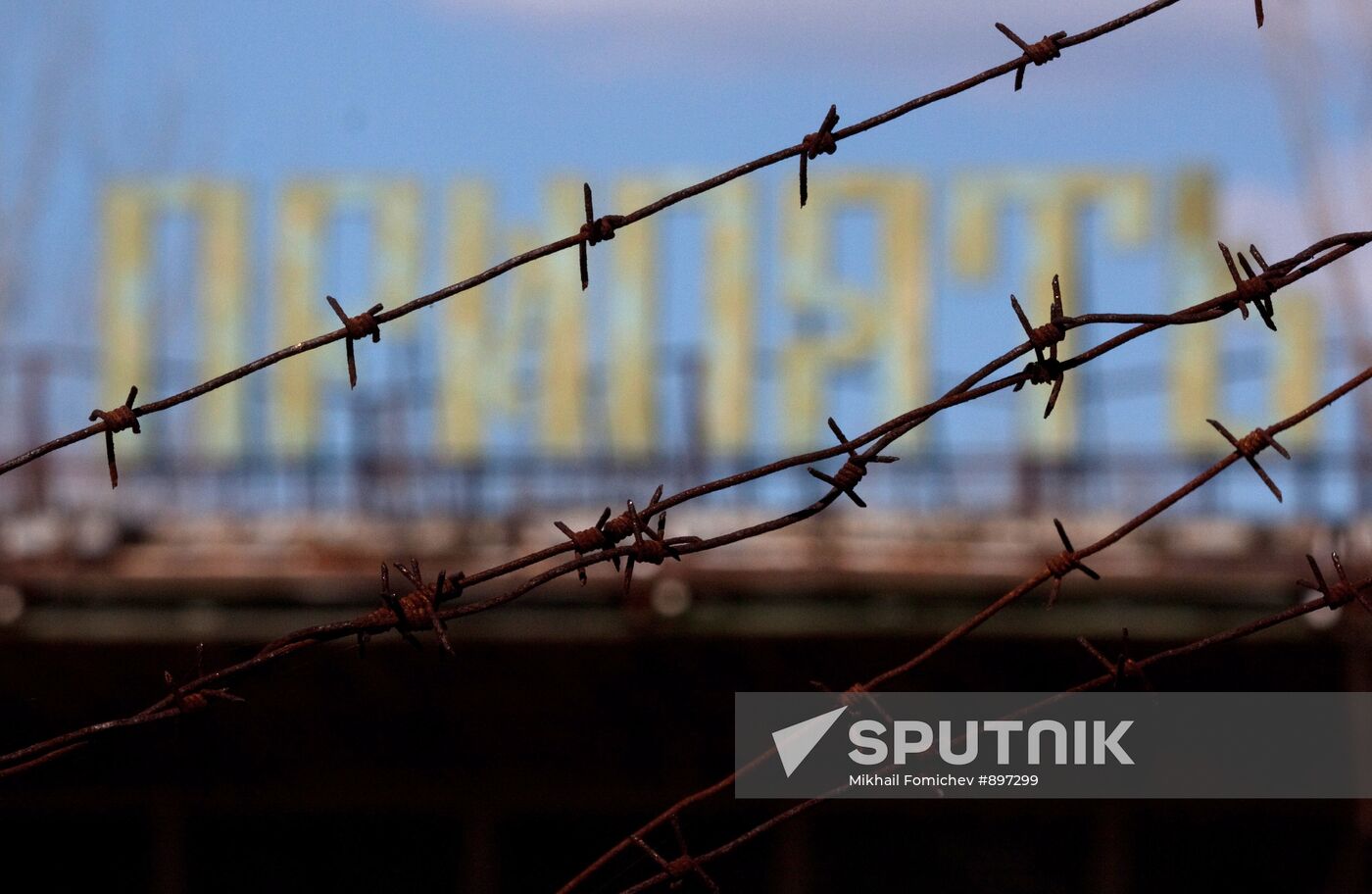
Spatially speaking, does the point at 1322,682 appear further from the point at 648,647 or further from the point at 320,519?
the point at 320,519

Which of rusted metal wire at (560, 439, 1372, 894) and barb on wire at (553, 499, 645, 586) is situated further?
barb on wire at (553, 499, 645, 586)

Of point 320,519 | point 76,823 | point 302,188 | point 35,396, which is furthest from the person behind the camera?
point 302,188

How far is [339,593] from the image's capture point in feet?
43.3

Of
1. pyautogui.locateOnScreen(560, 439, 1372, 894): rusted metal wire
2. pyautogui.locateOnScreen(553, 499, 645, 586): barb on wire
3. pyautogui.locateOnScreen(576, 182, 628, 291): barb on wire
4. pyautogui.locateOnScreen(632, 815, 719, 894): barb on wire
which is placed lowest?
pyautogui.locateOnScreen(632, 815, 719, 894): barb on wire

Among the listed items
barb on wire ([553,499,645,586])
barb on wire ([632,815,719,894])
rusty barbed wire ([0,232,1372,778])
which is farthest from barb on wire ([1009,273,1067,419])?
barb on wire ([632,815,719,894])

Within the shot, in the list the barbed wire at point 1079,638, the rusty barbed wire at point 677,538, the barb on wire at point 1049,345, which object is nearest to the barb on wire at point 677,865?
the barbed wire at point 1079,638

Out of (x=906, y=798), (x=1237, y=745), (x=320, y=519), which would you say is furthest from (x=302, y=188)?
(x=1237, y=745)

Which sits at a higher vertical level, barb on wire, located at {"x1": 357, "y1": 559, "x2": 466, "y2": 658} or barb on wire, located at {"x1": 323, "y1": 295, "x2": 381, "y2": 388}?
barb on wire, located at {"x1": 323, "y1": 295, "x2": 381, "y2": 388}

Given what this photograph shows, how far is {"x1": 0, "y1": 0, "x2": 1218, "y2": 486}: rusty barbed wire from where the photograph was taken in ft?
8.23

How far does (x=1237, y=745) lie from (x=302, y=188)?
10984 mm

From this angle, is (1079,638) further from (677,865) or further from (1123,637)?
(677,865)

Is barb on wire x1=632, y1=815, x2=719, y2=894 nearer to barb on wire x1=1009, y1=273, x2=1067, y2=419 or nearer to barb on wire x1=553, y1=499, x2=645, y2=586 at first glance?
barb on wire x1=553, y1=499, x2=645, y2=586

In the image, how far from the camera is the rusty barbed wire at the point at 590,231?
2508 mm

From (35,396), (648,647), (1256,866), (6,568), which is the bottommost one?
(1256,866)
